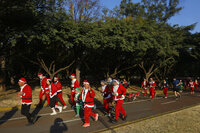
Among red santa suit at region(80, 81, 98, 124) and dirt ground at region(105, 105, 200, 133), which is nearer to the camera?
dirt ground at region(105, 105, 200, 133)

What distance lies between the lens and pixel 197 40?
79.5ft

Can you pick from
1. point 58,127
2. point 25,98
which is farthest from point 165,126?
point 25,98

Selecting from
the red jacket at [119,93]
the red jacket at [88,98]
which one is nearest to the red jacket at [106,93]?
the red jacket at [119,93]

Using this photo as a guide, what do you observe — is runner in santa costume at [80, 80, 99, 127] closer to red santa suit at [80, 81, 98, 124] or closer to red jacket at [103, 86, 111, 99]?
red santa suit at [80, 81, 98, 124]

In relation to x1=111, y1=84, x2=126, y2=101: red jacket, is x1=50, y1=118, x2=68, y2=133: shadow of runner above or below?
below

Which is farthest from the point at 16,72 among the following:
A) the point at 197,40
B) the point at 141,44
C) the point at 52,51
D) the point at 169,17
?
the point at 169,17

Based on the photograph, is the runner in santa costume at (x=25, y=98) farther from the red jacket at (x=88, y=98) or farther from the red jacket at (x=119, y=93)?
the red jacket at (x=119, y=93)

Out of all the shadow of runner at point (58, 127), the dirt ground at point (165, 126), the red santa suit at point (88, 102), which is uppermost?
the red santa suit at point (88, 102)

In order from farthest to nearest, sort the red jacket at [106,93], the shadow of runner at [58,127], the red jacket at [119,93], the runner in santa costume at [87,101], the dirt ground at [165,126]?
the red jacket at [106,93] → the red jacket at [119,93] → the runner in santa costume at [87,101] → the shadow of runner at [58,127] → the dirt ground at [165,126]

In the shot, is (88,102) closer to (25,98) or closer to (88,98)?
(88,98)

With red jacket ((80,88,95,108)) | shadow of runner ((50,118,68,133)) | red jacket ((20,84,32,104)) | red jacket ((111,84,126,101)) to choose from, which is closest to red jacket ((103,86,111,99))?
red jacket ((111,84,126,101))

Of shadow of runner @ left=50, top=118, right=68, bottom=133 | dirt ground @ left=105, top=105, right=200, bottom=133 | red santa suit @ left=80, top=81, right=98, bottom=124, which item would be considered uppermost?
red santa suit @ left=80, top=81, right=98, bottom=124

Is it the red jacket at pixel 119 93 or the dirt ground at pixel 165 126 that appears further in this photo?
the red jacket at pixel 119 93

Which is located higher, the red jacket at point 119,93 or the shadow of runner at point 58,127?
the red jacket at point 119,93
